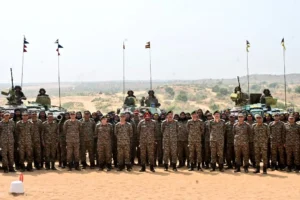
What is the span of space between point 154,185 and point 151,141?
8.00 ft

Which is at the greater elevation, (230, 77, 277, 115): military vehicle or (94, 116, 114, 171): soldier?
(230, 77, 277, 115): military vehicle

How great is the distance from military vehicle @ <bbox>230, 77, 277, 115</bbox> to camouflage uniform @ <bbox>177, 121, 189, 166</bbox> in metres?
4.68

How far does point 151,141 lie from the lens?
1506cm

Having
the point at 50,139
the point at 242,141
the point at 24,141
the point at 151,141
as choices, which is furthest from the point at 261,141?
the point at 24,141

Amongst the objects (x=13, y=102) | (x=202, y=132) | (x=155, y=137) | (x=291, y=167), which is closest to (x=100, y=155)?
(x=155, y=137)

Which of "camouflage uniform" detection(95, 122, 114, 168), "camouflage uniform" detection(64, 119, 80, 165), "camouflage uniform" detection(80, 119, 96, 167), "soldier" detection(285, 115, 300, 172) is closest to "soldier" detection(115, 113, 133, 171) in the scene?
"camouflage uniform" detection(95, 122, 114, 168)

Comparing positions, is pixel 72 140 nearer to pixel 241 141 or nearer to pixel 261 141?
pixel 241 141

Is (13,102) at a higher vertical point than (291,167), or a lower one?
higher

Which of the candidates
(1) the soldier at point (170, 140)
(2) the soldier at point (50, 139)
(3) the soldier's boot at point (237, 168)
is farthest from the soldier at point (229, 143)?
(2) the soldier at point (50, 139)

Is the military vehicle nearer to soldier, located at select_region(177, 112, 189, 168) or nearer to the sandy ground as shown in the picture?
soldier, located at select_region(177, 112, 189, 168)

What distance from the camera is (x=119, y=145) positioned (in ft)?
49.3

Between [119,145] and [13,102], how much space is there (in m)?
7.67

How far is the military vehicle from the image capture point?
802 inches

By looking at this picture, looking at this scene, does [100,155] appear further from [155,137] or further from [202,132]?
[202,132]
